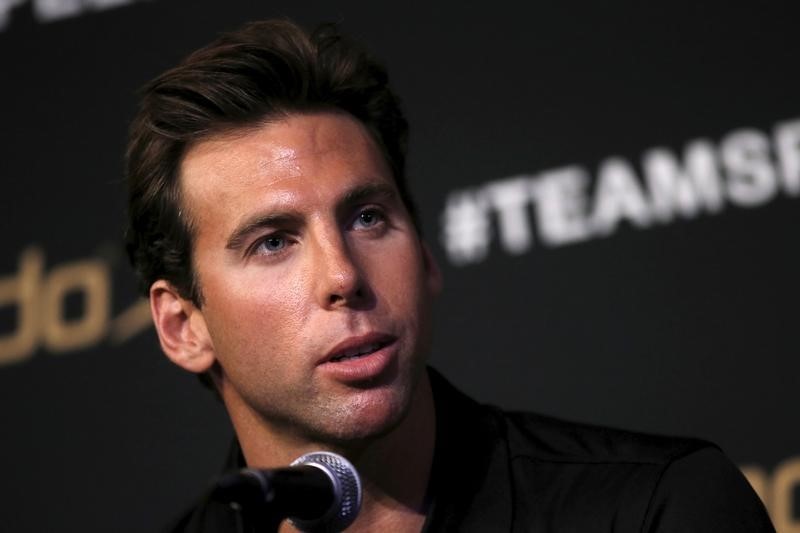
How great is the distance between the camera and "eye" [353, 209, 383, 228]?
1905 mm

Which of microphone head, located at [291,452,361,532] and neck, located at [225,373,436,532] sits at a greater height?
microphone head, located at [291,452,361,532]

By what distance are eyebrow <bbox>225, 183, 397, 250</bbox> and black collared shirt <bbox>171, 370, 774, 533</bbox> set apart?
338mm

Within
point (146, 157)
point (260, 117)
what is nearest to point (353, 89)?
point (260, 117)

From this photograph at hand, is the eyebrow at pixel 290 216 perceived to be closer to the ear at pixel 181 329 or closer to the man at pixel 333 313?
the man at pixel 333 313

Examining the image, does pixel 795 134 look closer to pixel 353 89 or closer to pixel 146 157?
pixel 353 89

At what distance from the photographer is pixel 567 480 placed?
1.94m

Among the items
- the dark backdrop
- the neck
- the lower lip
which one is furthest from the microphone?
the dark backdrop

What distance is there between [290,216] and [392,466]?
1.25ft

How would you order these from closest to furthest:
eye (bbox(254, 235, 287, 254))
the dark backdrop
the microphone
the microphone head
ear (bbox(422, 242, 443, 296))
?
the microphone < the microphone head < eye (bbox(254, 235, 287, 254)) < ear (bbox(422, 242, 443, 296)) < the dark backdrop

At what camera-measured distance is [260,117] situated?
77.8 inches

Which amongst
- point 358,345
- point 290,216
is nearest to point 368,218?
point 290,216

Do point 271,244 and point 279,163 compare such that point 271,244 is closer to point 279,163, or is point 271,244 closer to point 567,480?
point 279,163

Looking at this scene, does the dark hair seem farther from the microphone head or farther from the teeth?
the microphone head

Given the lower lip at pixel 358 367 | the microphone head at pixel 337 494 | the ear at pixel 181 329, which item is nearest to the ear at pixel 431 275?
the lower lip at pixel 358 367
